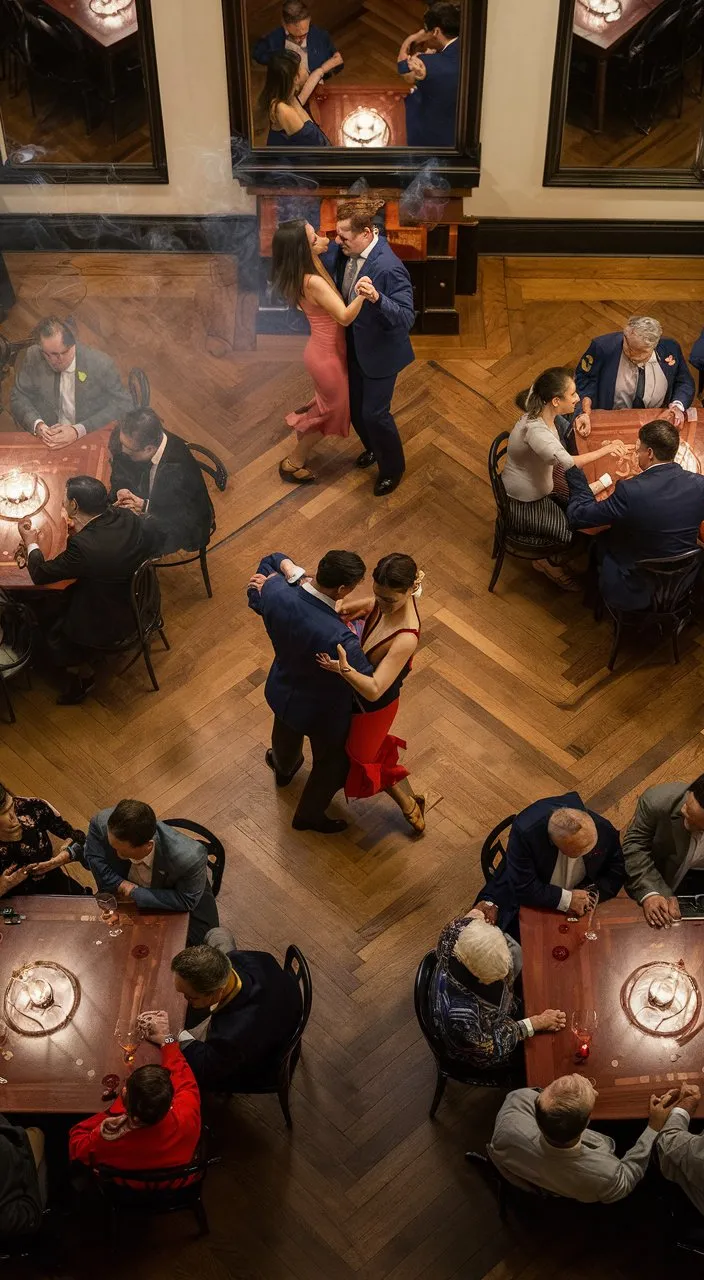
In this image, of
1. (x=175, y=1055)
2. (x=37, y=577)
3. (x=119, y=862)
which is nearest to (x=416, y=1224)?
(x=175, y=1055)

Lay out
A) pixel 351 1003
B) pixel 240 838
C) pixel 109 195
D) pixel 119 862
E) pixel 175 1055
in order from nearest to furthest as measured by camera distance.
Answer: pixel 175 1055 → pixel 119 862 → pixel 351 1003 → pixel 240 838 → pixel 109 195

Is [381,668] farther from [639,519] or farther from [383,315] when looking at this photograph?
[383,315]

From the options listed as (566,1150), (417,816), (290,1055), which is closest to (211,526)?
(417,816)

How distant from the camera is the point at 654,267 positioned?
7969 mm

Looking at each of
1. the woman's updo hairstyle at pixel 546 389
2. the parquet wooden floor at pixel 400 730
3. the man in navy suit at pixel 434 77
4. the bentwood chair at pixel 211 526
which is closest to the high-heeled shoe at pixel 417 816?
the parquet wooden floor at pixel 400 730

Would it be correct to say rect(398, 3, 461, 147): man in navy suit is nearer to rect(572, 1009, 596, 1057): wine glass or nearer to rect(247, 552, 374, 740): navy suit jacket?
rect(247, 552, 374, 740): navy suit jacket

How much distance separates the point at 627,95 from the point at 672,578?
3099 millimetres

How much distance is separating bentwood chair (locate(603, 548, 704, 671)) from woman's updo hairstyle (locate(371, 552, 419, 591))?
1.43 meters

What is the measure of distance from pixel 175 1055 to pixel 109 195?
528 cm

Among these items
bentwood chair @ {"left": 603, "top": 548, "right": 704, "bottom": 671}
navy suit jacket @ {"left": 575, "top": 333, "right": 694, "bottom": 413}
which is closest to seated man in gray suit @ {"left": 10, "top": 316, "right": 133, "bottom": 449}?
navy suit jacket @ {"left": 575, "top": 333, "right": 694, "bottom": 413}

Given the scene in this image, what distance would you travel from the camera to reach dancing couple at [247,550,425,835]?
4.91 metres

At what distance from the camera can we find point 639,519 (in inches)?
224

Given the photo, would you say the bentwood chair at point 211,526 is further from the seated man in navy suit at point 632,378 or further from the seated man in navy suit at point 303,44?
the seated man in navy suit at point 303,44

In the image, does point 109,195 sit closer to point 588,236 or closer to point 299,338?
point 299,338
